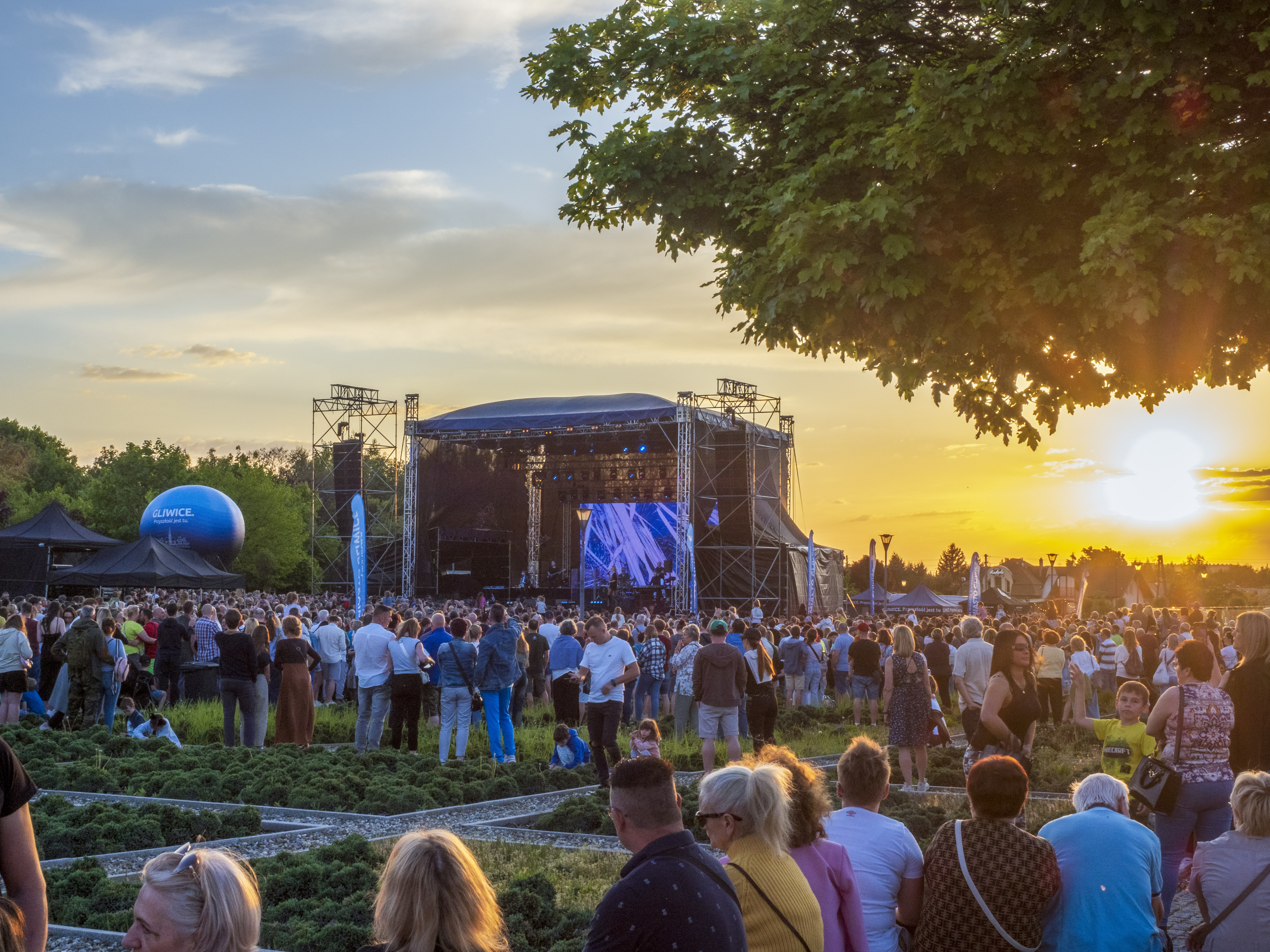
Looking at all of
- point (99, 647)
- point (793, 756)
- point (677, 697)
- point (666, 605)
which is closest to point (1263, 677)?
point (793, 756)

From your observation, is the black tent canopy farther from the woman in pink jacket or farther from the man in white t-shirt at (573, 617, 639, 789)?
the woman in pink jacket

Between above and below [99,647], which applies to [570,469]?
above

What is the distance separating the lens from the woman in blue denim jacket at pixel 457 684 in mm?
13391

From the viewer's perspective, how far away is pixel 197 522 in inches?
1688

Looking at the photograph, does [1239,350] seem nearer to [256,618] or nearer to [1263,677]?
[1263,677]

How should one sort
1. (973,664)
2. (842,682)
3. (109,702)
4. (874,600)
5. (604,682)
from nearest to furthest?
1. (973,664)
2. (604,682)
3. (109,702)
4. (842,682)
5. (874,600)

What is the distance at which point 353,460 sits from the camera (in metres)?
39.3

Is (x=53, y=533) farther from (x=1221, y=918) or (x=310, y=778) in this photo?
(x=1221, y=918)

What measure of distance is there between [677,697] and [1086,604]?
48.4 meters

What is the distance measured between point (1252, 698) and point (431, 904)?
546 cm

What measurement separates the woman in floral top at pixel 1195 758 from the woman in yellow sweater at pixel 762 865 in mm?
3325

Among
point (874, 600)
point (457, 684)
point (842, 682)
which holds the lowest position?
point (842, 682)

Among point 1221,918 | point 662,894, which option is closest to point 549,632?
point 1221,918

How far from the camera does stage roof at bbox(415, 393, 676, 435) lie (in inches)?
1416
